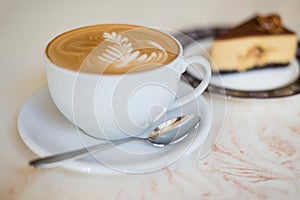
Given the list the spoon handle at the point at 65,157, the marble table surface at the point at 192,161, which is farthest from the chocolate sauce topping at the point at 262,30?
the spoon handle at the point at 65,157

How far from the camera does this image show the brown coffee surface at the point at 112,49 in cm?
56

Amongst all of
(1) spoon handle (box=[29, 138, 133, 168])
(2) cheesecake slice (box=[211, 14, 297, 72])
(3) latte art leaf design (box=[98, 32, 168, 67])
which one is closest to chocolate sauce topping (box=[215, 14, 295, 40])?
(2) cheesecake slice (box=[211, 14, 297, 72])

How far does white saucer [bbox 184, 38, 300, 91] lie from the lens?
82 centimetres

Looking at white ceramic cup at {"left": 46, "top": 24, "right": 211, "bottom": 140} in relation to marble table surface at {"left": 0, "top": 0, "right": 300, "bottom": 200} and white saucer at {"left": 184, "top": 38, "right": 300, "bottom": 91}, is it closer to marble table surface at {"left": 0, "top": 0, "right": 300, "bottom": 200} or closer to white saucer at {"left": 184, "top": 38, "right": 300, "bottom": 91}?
marble table surface at {"left": 0, "top": 0, "right": 300, "bottom": 200}

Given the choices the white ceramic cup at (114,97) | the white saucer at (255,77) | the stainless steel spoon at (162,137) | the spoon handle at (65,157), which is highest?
the white ceramic cup at (114,97)

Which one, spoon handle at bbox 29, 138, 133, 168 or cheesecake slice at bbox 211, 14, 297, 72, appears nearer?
spoon handle at bbox 29, 138, 133, 168

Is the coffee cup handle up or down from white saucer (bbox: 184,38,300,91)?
up

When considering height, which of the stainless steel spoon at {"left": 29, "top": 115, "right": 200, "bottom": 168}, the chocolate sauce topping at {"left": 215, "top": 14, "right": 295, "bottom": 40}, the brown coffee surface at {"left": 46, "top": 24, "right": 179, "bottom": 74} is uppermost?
the brown coffee surface at {"left": 46, "top": 24, "right": 179, "bottom": 74}

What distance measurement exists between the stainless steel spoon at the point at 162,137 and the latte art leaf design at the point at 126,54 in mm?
110

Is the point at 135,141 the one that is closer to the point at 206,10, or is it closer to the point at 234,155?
the point at 234,155

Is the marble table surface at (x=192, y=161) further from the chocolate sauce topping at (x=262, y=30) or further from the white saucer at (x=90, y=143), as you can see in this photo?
the chocolate sauce topping at (x=262, y=30)

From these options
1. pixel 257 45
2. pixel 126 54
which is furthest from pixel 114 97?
pixel 257 45

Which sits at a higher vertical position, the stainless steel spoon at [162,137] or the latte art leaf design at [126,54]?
the latte art leaf design at [126,54]

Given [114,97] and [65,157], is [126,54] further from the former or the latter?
[65,157]
